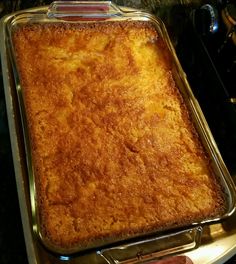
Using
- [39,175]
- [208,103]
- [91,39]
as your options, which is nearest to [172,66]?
[208,103]

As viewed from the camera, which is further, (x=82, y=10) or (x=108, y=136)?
(x=82, y=10)

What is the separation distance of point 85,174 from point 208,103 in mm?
594

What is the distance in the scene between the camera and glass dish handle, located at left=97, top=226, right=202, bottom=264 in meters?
0.97

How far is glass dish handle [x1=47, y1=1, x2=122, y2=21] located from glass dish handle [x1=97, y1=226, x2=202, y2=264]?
2.91 ft

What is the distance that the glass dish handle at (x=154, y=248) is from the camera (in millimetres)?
971

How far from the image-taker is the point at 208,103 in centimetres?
134

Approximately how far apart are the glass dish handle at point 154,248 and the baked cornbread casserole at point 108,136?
54 millimetres

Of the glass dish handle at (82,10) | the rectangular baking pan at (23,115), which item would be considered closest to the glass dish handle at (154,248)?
the rectangular baking pan at (23,115)

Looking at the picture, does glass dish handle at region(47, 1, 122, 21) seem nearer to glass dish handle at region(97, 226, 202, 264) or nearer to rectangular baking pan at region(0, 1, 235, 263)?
rectangular baking pan at region(0, 1, 235, 263)

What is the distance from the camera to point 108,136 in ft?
3.75

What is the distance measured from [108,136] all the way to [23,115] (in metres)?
0.28

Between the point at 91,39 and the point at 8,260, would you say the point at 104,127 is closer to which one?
the point at 91,39

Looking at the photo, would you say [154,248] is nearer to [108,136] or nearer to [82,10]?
[108,136]

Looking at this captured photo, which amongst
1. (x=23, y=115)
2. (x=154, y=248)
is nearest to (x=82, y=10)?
(x=23, y=115)
